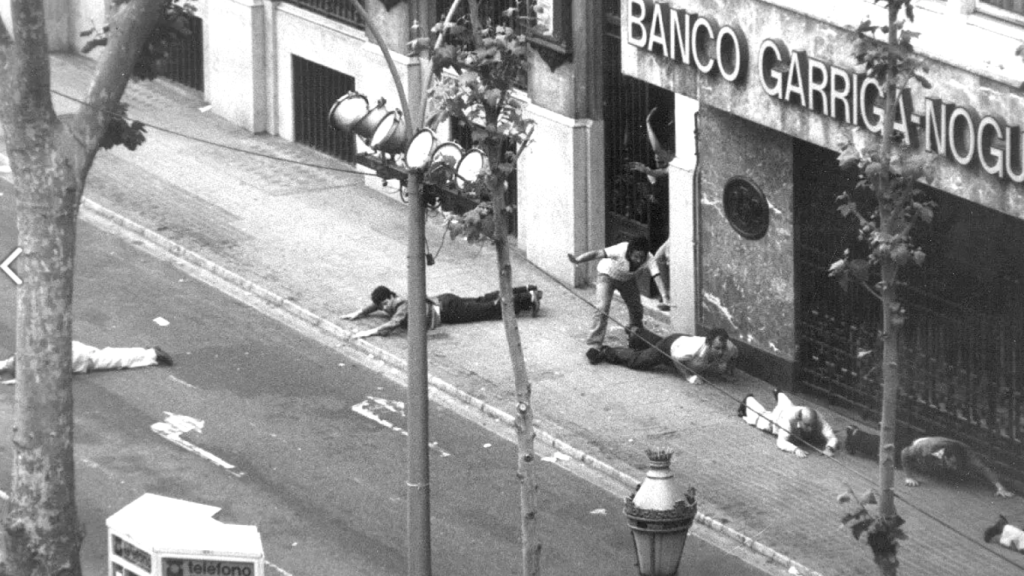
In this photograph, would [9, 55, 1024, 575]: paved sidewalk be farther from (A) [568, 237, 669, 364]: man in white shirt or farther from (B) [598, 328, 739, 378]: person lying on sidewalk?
(A) [568, 237, 669, 364]: man in white shirt

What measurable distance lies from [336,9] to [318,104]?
1.61 m

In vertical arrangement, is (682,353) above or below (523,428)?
below

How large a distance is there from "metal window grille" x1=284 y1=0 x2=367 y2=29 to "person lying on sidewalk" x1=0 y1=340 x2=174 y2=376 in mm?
7698

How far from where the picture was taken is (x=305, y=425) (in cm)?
2131

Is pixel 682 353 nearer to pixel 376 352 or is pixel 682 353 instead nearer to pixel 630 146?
pixel 630 146

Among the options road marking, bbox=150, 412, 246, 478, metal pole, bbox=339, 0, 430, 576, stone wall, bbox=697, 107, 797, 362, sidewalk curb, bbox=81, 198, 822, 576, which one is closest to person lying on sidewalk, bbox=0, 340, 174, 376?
road marking, bbox=150, 412, 246, 478

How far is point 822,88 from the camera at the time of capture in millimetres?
20016

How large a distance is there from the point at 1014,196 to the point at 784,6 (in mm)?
3403

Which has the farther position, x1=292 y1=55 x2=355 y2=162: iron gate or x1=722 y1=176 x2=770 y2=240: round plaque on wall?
x1=292 y1=55 x2=355 y2=162: iron gate

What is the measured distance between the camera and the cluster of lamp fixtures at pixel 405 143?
15.5 m

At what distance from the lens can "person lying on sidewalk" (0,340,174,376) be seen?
22.6 m

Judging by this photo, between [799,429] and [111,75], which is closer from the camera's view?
[111,75]

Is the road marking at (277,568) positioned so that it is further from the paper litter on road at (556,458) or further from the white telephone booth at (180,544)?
the paper litter on road at (556,458)

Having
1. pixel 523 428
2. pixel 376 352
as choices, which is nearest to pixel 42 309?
pixel 523 428
